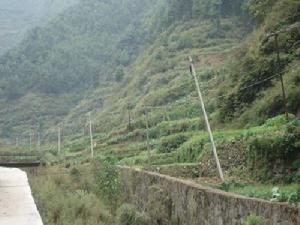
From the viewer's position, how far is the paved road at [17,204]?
3079mm

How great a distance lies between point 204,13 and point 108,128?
21.3 m

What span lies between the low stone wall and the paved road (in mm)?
4371

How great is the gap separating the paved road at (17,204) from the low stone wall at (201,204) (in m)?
4.37

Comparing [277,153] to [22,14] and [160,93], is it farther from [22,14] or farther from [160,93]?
[22,14]

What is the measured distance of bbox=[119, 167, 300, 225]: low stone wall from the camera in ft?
27.1

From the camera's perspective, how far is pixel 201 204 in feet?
41.3

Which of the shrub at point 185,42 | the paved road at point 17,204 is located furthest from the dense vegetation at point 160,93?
the paved road at point 17,204

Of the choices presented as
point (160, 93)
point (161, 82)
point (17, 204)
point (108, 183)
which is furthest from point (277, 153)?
point (161, 82)

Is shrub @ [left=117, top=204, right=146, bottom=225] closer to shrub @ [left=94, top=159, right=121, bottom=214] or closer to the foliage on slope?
shrub @ [left=94, top=159, right=121, bottom=214]

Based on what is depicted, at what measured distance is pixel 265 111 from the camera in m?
21.1

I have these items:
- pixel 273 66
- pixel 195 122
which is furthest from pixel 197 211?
pixel 195 122

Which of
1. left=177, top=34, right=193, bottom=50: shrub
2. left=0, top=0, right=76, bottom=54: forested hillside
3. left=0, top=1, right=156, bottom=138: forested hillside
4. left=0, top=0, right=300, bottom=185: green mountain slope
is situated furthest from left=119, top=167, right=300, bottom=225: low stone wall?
left=0, top=0, right=76, bottom=54: forested hillside

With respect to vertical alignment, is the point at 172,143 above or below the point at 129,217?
above

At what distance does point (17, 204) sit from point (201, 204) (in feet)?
30.7
